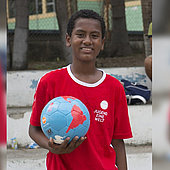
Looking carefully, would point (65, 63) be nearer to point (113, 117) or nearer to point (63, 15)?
point (63, 15)

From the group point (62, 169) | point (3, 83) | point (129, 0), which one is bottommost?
point (62, 169)

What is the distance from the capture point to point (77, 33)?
1.85m

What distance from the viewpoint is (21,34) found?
572 cm

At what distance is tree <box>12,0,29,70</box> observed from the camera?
→ 223 inches

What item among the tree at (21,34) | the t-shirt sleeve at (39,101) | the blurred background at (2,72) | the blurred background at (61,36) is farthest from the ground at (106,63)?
the blurred background at (2,72)

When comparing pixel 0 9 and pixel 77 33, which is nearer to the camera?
pixel 0 9

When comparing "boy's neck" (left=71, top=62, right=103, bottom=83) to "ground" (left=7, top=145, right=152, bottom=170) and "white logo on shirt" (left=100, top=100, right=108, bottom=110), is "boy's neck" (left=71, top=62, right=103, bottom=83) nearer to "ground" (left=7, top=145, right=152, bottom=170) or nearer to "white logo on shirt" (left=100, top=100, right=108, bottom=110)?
"white logo on shirt" (left=100, top=100, right=108, bottom=110)

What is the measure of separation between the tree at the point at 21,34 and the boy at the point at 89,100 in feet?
12.8

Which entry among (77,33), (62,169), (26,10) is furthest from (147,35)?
(62,169)

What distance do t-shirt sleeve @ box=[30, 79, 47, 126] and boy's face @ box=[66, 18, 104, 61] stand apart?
0.30 metres

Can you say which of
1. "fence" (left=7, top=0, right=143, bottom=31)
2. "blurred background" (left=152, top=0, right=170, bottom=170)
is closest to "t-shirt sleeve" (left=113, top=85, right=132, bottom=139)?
"blurred background" (left=152, top=0, right=170, bottom=170)

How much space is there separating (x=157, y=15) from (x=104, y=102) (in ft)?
3.87

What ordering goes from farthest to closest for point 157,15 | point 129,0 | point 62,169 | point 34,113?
point 129,0, point 34,113, point 62,169, point 157,15

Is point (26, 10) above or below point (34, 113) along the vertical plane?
above
